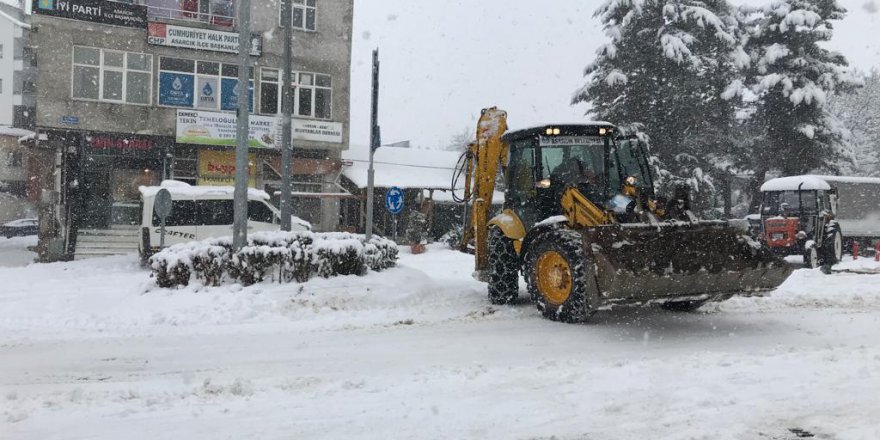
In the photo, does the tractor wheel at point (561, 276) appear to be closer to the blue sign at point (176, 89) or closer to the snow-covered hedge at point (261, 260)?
the snow-covered hedge at point (261, 260)

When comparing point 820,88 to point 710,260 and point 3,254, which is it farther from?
point 3,254

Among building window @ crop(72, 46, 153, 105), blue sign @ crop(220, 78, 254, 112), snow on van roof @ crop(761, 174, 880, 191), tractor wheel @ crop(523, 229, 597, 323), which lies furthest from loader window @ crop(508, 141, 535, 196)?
building window @ crop(72, 46, 153, 105)

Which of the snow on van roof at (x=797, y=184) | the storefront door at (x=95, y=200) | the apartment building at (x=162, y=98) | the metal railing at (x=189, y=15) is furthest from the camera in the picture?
the storefront door at (x=95, y=200)

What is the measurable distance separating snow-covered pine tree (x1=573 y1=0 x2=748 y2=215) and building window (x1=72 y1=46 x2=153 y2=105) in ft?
53.5

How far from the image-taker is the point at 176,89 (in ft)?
77.2

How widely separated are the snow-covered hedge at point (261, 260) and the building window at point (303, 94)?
51.2 ft

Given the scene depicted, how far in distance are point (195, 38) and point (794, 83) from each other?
2370 centimetres

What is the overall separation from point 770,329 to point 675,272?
1546 mm

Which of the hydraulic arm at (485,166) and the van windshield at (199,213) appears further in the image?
the van windshield at (199,213)

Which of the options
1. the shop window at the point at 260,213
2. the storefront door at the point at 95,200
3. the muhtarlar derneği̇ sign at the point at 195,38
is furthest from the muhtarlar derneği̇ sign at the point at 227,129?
the shop window at the point at 260,213

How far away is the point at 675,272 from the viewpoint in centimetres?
699

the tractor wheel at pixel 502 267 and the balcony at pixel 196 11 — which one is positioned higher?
the balcony at pixel 196 11

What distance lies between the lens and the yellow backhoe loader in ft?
23.0

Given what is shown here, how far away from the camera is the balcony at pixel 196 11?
23812mm
